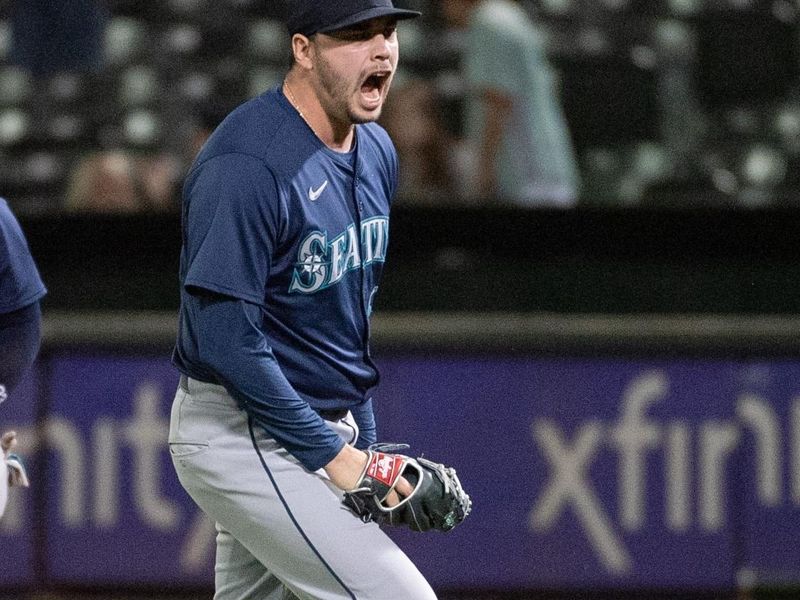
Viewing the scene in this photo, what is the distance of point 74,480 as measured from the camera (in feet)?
18.4

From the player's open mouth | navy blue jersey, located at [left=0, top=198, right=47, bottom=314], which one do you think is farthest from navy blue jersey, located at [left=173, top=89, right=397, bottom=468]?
navy blue jersey, located at [left=0, top=198, right=47, bottom=314]

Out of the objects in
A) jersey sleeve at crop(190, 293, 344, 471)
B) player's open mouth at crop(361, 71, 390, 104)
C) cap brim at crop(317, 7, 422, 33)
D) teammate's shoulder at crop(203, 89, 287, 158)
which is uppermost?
cap brim at crop(317, 7, 422, 33)

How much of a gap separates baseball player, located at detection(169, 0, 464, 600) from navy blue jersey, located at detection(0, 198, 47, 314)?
1.41 ft

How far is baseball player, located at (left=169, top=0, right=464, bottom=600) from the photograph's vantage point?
9.61 feet

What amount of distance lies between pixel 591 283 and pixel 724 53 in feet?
4.10

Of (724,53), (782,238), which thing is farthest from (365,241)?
(724,53)

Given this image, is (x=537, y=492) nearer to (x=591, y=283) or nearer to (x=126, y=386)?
(x=591, y=283)

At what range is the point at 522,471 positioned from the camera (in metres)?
5.54

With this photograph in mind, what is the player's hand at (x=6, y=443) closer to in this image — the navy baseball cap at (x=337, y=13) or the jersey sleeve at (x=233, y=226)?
the jersey sleeve at (x=233, y=226)

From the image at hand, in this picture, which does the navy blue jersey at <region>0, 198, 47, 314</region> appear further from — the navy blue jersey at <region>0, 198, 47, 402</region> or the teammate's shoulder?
the teammate's shoulder

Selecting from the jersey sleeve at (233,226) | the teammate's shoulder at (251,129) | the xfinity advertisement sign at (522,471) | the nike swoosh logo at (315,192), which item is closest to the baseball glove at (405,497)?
the jersey sleeve at (233,226)

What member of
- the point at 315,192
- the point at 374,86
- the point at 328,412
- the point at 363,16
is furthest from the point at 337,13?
the point at 328,412

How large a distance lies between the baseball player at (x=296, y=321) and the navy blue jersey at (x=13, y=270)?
1.41ft

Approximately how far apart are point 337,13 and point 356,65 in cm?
11
